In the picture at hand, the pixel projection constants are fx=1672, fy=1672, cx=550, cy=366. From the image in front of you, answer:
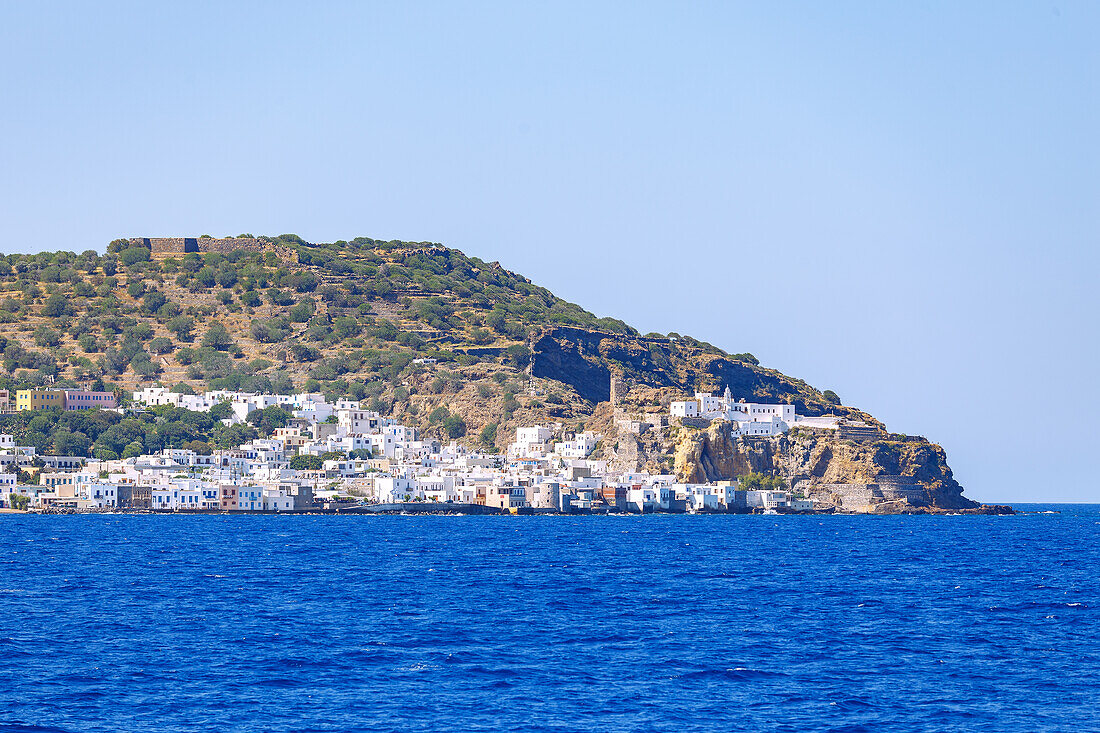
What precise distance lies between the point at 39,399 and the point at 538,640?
135m

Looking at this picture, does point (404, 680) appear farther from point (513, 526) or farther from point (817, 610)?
point (513, 526)

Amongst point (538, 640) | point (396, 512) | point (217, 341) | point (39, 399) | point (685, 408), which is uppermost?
point (217, 341)

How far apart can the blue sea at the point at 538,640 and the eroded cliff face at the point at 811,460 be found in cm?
6527

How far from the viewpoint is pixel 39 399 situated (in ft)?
558

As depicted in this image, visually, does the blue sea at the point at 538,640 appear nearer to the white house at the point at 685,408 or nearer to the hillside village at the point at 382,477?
the hillside village at the point at 382,477

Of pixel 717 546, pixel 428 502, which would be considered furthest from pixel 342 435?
pixel 717 546

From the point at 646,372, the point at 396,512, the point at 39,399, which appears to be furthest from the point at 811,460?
the point at 39,399

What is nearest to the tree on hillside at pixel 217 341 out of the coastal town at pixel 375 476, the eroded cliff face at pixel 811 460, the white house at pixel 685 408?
the coastal town at pixel 375 476

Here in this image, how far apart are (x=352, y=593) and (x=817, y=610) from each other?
16108 mm

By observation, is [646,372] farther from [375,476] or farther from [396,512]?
[396,512]

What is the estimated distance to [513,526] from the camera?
4712 inches

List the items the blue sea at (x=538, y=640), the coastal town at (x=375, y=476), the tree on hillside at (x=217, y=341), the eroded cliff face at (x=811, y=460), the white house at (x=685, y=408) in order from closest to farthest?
1. the blue sea at (x=538, y=640)
2. the coastal town at (x=375, y=476)
3. the eroded cliff face at (x=811, y=460)
4. the white house at (x=685, y=408)
5. the tree on hillside at (x=217, y=341)

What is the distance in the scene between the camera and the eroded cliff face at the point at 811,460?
152 metres

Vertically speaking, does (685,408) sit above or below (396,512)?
above
